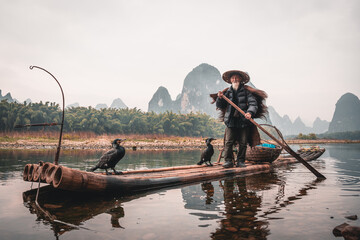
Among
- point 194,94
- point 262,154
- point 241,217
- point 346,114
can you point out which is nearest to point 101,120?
point 262,154

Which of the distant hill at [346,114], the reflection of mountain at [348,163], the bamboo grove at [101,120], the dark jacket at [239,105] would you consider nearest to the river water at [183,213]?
the dark jacket at [239,105]

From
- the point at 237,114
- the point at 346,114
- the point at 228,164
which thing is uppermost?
the point at 346,114

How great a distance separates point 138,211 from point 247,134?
424 cm

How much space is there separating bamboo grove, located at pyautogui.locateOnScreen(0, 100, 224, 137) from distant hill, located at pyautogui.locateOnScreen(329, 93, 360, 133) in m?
160

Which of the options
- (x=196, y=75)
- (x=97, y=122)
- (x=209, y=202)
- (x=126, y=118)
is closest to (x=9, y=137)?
(x=97, y=122)

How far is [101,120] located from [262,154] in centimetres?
3168

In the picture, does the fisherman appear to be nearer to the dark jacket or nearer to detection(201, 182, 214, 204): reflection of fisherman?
the dark jacket

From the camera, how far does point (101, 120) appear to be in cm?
3612

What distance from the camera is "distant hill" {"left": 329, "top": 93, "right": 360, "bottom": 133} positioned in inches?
6461

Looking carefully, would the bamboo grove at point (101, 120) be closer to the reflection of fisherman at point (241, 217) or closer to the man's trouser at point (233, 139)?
the man's trouser at point (233, 139)

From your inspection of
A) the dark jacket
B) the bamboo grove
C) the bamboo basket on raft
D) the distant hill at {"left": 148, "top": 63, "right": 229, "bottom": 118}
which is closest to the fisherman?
the dark jacket

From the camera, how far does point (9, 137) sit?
2484cm

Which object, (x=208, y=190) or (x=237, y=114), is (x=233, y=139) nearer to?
(x=237, y=114)

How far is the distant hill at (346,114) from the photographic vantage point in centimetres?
16411
